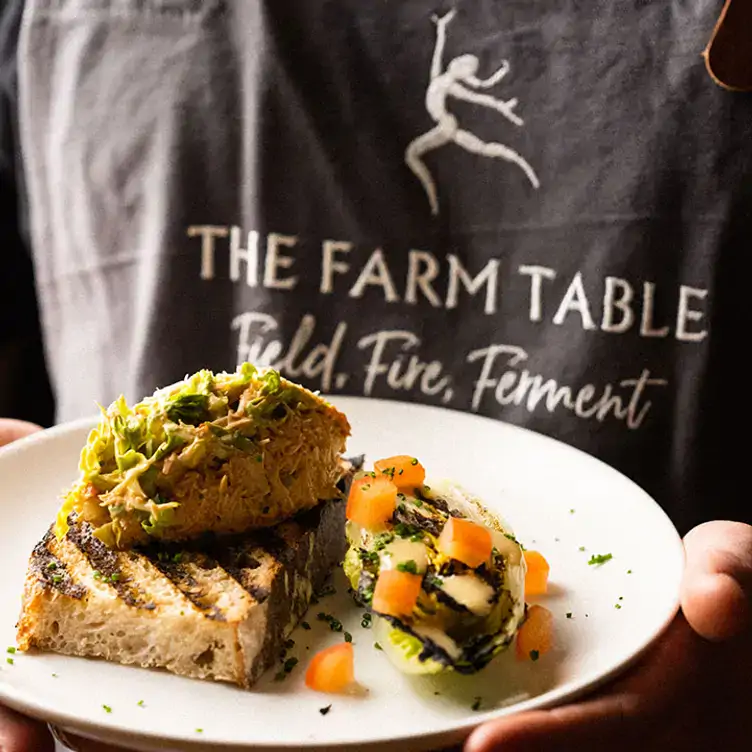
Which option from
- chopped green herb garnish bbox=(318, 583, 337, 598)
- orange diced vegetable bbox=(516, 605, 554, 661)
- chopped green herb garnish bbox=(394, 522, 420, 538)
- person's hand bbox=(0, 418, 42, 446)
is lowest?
chopped green herb garnish bbox=(318, 583, 337, 598)

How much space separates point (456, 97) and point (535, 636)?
4.74 feet

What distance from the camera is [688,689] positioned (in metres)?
1.54

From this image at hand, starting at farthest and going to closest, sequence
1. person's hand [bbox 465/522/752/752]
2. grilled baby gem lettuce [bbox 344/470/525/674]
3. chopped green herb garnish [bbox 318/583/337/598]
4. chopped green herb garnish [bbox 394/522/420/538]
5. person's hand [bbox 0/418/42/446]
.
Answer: person's hand [bbox 0/418/42/446], chopped green herb garnish [bbox 318/583/337/598], chopped green herb garnish [bbox 394/522/420/538], grilled baby gem lettuce [bbox 344/470/525/674], person's hand [bbox 465/522/752/752]

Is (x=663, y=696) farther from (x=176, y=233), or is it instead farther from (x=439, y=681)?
(x=176, y=233)

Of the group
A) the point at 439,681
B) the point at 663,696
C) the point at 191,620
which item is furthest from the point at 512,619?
the point at 191,620

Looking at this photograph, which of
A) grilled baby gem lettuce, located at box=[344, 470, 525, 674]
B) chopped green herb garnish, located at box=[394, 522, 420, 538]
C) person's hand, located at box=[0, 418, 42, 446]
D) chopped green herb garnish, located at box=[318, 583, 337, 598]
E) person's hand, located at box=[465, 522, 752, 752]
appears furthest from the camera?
person's hand, located at box=[0, 418, 42, 446]

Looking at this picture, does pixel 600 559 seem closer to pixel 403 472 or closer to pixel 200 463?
pixel 403 472

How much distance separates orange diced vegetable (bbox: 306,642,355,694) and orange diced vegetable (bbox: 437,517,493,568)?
22 cm

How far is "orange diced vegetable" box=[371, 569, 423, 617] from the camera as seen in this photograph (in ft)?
4.75

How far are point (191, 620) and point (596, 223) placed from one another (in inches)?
57.6

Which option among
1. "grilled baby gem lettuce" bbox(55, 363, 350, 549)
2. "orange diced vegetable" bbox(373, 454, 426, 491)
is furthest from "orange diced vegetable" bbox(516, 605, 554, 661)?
"grilled baby gem lettuce" bbox(55, 363, 350, 549)

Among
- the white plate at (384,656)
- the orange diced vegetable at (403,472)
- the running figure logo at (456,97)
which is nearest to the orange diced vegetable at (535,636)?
the white plate at (384,656)

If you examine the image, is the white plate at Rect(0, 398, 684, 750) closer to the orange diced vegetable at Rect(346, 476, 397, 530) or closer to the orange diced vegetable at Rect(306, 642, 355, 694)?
the orange diced vegetable at Rect(306, 642, 355, 694)

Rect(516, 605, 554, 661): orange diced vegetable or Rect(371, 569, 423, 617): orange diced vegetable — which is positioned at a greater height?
Rect(371, 569, 423, 617): orange diced vegetable
